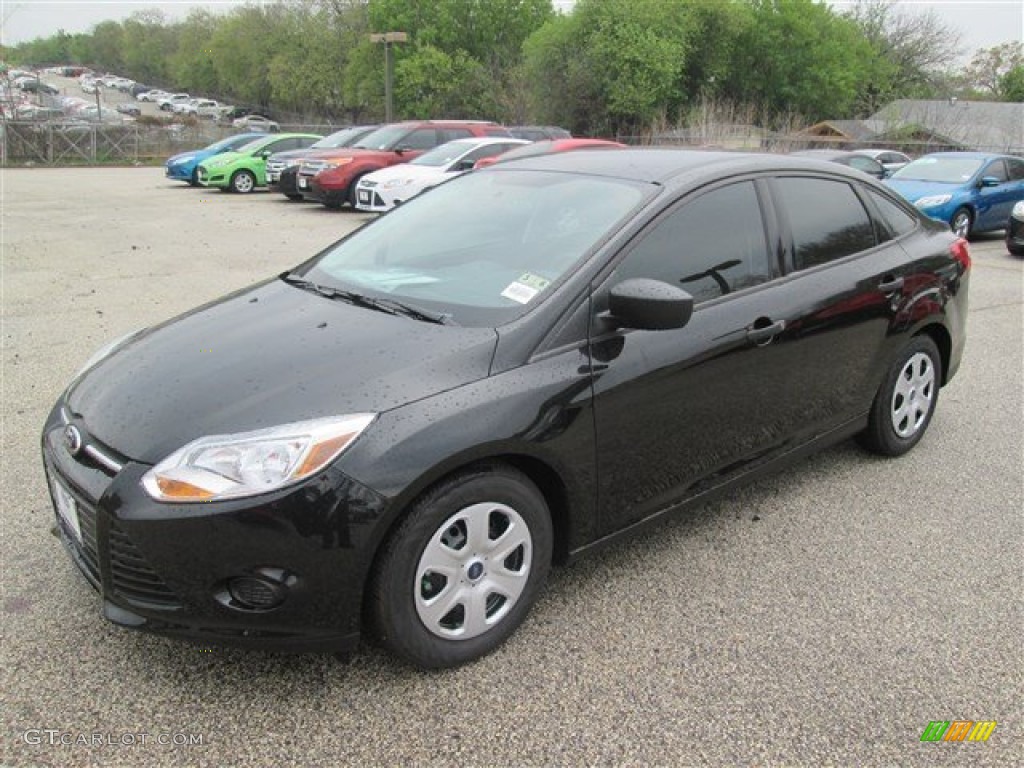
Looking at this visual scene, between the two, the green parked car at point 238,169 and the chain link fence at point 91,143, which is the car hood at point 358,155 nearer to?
the green parked car at point 238,169

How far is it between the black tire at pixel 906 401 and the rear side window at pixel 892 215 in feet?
1.87

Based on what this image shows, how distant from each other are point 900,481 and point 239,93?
340ft

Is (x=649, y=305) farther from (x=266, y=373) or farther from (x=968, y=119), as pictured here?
(x=968, y=119)

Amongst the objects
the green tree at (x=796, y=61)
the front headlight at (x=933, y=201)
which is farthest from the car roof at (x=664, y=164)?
the green tree at (x=796, y=61)

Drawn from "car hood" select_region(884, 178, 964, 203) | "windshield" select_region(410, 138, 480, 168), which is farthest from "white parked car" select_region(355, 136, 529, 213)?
"car hood" select_region(884, 178, 964, 203)

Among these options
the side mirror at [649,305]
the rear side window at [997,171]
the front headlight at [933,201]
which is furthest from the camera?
the rear side window at [997,171]

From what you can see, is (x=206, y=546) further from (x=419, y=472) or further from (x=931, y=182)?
(x=931, y=182)

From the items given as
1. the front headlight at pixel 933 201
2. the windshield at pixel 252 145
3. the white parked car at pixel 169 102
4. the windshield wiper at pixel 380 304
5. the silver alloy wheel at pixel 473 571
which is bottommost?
the silver alloy wheel at pixel 473 571

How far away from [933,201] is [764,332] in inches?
446

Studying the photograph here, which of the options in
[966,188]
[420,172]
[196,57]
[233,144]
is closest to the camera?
[966,188]

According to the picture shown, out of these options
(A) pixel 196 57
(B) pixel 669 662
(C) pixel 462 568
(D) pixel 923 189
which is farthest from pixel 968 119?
(A) pixel 196 57

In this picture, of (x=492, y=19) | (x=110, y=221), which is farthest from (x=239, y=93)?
(x=110, y=221)

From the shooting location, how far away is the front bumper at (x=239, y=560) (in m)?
2.23

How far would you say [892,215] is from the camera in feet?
13.9
